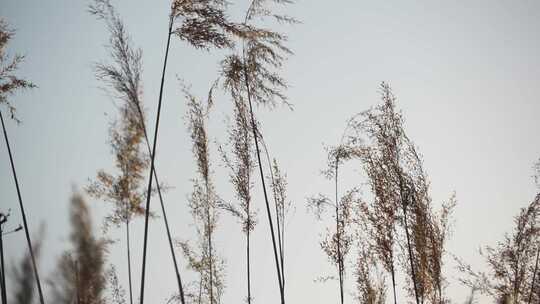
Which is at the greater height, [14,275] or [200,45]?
[200,45]

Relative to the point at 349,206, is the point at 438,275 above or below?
below

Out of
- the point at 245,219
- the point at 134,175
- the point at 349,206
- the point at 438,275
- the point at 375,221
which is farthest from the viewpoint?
the point at 349,206

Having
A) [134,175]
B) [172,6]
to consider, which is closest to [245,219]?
[134,175]

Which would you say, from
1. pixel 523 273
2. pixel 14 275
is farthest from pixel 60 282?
pixel 523 273

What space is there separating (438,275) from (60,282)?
711cm

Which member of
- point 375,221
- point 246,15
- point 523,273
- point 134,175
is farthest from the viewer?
point 523,273

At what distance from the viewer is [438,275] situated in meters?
6.73

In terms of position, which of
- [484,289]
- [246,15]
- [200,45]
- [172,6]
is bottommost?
[484,289]

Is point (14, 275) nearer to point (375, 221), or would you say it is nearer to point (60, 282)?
point (60, 282)

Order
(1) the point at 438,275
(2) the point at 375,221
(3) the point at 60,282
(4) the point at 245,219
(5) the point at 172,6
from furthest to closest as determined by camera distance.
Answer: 1. (4) the point at 245,219
2. (2) the point at 375,221
3. (3) the point at 60,282
4. (1) the point at 438,275
5. (5) the point at 172,6

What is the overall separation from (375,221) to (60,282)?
20.9 feet

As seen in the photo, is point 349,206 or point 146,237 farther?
point 349,206

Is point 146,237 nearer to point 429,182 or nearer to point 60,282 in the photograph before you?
point 60,282

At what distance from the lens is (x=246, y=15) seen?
5805 mm
